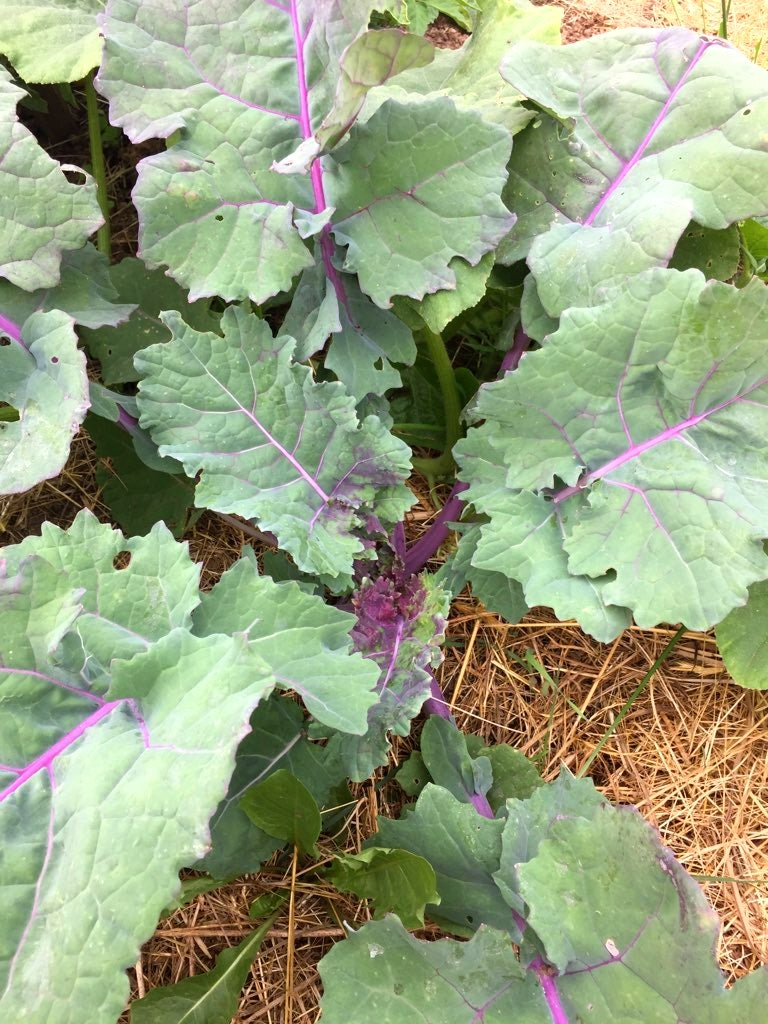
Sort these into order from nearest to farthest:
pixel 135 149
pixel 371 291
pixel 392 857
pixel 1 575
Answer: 1. pixel 1 575
2. pixel 392 857
3. pixel 371 291
4. pixel 135 149

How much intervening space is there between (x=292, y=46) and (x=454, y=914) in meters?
1.23

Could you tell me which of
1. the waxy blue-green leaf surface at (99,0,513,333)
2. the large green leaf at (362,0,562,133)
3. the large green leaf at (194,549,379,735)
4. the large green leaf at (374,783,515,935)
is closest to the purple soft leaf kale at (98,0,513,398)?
the waxy blue-green leaf surface at (99,0,513,333)

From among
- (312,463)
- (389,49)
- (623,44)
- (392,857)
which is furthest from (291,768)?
(623,44)

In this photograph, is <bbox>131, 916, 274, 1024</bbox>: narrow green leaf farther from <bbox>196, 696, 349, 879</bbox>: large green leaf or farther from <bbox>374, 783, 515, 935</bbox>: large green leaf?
<bbox>374, 783, 515, 935</bbox>: large green leaf

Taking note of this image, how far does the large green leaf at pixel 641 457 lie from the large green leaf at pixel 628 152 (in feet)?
0.33

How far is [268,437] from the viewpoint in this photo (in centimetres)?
112

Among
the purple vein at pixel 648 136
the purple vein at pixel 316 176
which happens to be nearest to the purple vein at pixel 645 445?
the purple vein at pixel 648 136

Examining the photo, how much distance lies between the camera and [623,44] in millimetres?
1153

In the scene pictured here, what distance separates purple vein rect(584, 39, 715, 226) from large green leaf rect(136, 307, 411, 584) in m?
0.46

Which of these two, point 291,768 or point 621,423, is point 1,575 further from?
point 621,423

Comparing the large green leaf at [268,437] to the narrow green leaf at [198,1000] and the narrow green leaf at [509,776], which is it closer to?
the narrow green leaf at [509,776]

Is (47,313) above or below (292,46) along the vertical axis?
below

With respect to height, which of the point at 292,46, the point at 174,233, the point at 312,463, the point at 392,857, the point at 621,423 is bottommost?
the point at 392,857

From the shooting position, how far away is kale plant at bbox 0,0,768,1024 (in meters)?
0.92
